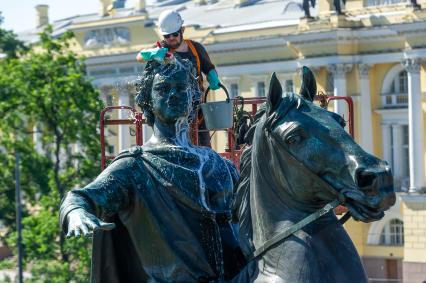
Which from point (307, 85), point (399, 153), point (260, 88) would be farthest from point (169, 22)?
point (260, 88)

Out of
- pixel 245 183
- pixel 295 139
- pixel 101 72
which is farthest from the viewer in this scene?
pixel 101 72

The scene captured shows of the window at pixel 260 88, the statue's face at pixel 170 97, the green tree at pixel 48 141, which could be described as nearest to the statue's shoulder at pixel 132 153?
the statue's face at pixel 170 97

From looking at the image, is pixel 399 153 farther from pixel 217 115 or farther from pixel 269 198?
pixel 269 198

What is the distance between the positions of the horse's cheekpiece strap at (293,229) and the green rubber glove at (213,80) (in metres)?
3.35

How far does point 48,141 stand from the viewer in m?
48.6

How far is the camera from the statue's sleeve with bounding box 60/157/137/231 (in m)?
7.96

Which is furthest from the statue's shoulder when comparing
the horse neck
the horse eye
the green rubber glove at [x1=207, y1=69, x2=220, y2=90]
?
the green rubber glove at [x1=207, y1=69, x2=220, y2=90]

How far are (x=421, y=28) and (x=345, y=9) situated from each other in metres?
3.22

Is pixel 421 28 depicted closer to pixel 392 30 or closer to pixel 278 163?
pixel 392 30

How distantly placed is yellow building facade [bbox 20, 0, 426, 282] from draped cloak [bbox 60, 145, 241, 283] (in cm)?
4047

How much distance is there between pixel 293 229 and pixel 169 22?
10.0ft

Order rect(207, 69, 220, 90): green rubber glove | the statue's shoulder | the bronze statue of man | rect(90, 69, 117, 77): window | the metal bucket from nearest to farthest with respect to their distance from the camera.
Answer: the bronze statue of man → the statue's shoulder → the metal bucket → rect(207, 69, 220, 90): green rubber glove → rect(90, 69, 117, 77): window

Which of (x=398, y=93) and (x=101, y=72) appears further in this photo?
(x=101, y=72)

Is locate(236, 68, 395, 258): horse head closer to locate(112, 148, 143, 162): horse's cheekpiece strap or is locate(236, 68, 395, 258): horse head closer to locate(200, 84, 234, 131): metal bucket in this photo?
locate(112, 148, 143, 162): horse's cheekpiece strap
